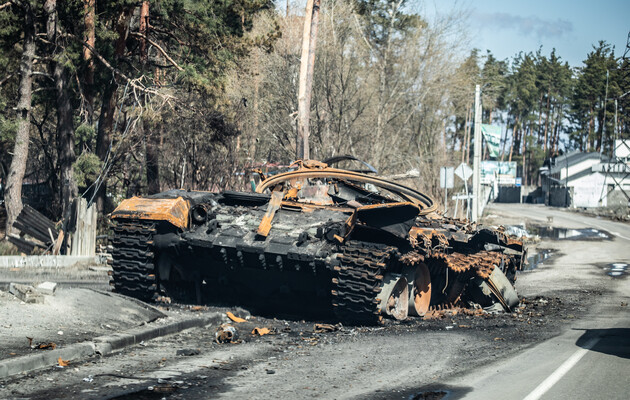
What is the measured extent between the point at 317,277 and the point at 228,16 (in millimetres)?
13914

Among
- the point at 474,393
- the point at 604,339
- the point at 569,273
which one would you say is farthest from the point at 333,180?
the point at 569,273

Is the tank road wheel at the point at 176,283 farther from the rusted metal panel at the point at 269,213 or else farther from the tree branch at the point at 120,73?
the tree branch at the point at 120,73

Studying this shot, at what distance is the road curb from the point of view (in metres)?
6.52

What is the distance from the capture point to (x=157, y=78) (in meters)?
22.7

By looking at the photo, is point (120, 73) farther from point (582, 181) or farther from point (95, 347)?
point (582, 181)

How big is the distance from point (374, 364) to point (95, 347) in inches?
108

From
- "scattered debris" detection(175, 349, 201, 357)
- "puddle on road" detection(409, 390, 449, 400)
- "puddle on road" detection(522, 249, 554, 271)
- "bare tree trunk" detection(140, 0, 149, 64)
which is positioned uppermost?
"bare tree trunk" detection(140, 0, 149, 64)

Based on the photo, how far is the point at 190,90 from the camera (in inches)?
882

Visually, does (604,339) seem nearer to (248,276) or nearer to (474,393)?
(474,393)

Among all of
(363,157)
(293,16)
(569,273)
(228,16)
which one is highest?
(293,16)

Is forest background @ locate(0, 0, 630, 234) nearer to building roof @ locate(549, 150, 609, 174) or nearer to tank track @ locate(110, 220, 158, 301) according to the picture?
tank track @ locate(110, 220, 158, 301)

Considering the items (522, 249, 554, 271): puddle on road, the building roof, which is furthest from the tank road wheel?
the building roof

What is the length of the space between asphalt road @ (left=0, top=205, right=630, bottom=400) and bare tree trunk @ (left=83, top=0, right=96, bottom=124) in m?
11.9

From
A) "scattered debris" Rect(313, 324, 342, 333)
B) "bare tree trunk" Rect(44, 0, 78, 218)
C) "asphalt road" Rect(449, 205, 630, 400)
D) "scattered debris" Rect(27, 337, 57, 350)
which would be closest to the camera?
"asphalt road" Rect(449, 205, 630, 400)
